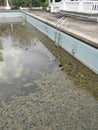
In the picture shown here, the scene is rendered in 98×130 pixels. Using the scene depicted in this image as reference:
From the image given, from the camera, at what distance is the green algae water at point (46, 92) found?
3.12m

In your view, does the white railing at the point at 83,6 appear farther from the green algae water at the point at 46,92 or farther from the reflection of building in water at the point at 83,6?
the green algae water at the point at 46,92

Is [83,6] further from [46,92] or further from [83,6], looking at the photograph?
[46,92]

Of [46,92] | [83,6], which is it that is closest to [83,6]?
[83,6]

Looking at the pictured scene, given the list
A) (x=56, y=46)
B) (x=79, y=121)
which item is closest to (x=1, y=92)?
(x=79, y=121)

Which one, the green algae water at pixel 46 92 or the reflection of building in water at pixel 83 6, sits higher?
the reflection of building in water at pixel 83 6

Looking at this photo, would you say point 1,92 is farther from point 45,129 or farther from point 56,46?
point 56,46

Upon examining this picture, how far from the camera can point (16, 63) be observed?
5926 millimetres

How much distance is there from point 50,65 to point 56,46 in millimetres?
2137

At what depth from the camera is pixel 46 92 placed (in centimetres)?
410

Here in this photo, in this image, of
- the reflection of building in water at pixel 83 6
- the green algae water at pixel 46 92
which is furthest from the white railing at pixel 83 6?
the green algae water at pixel 46 92

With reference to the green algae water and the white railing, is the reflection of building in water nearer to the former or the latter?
the white railing

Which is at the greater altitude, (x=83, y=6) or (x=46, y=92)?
(x=83, y=6)

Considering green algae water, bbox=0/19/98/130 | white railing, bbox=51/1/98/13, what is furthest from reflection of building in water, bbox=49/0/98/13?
green algae water, bbox=0/19/98/130

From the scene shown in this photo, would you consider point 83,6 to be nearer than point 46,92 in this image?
No
